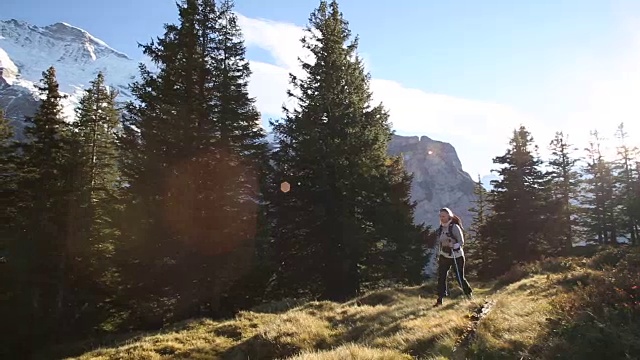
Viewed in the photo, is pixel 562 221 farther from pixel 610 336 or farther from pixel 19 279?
pixel 19 279

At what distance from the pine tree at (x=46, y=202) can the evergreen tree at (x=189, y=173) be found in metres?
7.88

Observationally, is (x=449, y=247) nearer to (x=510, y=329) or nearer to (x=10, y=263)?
(x=510, y=329)

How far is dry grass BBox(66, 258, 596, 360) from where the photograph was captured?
20.8 feet

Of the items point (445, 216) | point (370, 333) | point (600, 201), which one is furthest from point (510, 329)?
point (600, 201)

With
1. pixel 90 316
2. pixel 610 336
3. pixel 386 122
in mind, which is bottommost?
pixel 90 316

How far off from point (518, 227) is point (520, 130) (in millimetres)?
8625

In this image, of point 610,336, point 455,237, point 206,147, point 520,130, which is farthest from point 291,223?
point 520,130

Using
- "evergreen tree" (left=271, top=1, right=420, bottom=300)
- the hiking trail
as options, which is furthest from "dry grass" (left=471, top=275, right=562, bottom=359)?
"evergreen tree" (left=271, top=1, right=420, bottom=300)

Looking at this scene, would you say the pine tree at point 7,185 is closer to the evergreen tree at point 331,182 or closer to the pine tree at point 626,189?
the evergreen tree at point 331,182

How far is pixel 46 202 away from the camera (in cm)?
2484

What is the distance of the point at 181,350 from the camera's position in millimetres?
10414

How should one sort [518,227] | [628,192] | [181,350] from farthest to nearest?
1. [628,192]
2. [518,227]
3. [181,350]

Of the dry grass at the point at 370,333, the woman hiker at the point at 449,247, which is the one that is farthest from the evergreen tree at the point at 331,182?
the woman hiker at the point at 449,247

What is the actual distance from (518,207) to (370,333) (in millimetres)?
28339
